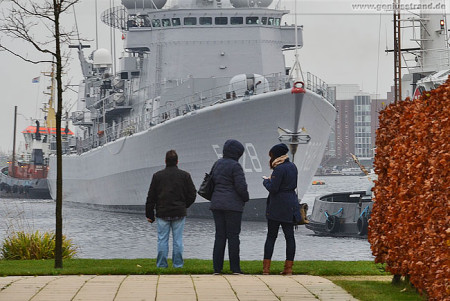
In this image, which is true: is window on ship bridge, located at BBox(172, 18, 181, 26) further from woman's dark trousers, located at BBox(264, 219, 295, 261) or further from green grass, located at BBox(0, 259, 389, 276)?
woman's dark trousers, located at BBox(264, 219, 295, 261)

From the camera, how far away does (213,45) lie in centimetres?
4434

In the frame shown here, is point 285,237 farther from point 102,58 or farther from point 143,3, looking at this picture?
point 102,58

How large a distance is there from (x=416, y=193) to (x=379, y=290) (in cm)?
159

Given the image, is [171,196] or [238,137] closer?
[171,196]

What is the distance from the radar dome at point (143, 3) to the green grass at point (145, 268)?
33358 millimetres

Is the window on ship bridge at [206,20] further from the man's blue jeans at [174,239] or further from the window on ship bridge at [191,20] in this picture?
the man's blue jeans at [174,239]

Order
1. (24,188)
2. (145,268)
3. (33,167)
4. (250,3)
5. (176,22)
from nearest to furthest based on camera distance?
(145,268), (176,22), (250,3), (24,188), (33,167)

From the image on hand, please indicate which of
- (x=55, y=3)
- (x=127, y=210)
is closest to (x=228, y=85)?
(x=127, y=210)

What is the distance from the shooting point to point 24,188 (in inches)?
3418

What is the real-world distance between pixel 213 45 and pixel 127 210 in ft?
33.3

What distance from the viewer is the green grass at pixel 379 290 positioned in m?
9.31

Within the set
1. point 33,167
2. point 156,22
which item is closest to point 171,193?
point 156,22

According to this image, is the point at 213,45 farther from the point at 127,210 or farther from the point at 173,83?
the point at 127,210

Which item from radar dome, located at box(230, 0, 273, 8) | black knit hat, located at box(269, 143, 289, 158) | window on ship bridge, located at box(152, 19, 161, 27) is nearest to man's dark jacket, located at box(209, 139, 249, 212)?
black knit hat, located at box(269, 143, 289, 158)
